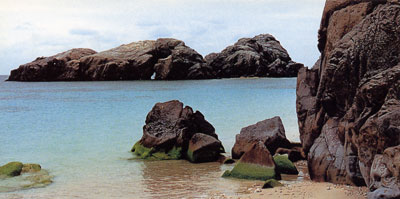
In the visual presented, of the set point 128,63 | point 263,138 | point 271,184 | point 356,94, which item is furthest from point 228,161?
point 128,63

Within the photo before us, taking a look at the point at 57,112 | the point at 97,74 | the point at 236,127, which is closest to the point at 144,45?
the point at 97,74

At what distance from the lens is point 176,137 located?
1437 centimetres

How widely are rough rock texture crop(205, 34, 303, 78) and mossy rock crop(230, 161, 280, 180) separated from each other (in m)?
82.8

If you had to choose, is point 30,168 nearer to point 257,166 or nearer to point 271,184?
point 257,166

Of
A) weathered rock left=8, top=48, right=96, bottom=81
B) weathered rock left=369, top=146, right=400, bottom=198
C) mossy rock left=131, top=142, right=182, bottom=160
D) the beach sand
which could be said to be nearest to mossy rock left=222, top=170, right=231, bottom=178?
the beach sand

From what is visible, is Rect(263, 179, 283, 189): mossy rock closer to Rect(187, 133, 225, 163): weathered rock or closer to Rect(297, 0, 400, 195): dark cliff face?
Rect(297, 0, 400, 195): dark cliff face

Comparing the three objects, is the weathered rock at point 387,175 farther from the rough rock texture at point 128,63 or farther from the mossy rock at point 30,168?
the rough rock texture at point 128,63

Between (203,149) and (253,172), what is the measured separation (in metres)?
2.88

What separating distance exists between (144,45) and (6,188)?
82.5m

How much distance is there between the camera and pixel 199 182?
11023mm

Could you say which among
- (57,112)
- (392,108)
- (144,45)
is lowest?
(57,112)

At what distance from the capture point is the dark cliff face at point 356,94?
25.5 feet

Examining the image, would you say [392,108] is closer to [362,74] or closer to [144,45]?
[362,74]

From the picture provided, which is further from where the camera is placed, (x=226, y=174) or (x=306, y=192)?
(x=226, y=174)
